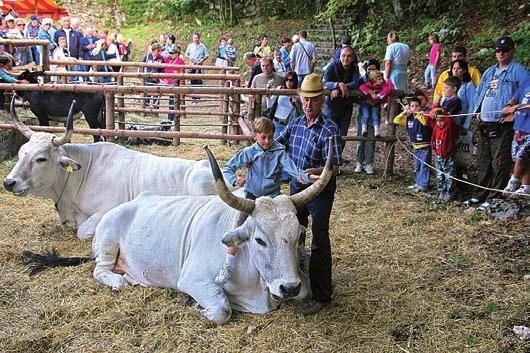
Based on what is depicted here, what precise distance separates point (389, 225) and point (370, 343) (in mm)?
2737

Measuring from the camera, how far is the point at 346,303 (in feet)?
15.2

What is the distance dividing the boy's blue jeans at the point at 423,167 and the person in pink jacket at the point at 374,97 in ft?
2.96

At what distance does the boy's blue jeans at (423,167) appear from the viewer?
7766 mm

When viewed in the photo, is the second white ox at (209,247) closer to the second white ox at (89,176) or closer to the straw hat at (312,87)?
the straw hat at (312,87)

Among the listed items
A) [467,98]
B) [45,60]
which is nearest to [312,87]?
[467,98]

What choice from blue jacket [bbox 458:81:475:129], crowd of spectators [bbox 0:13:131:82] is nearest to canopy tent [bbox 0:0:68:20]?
crowd of spectators [bbox 0:13:131:82]

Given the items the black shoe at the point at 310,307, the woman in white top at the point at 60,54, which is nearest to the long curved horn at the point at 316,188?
the black shoe at the point at 310,307

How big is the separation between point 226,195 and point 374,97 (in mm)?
4959

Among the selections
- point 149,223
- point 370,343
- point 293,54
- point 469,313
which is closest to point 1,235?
point 149,223

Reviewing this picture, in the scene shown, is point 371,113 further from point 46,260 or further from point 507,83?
point 46,260

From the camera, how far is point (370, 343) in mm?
4055

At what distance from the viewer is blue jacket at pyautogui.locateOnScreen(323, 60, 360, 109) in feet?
27.1

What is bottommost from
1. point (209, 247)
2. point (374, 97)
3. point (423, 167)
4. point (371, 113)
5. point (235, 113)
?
point (209, 247)

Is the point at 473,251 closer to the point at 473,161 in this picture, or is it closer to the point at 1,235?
the point at 473,161
